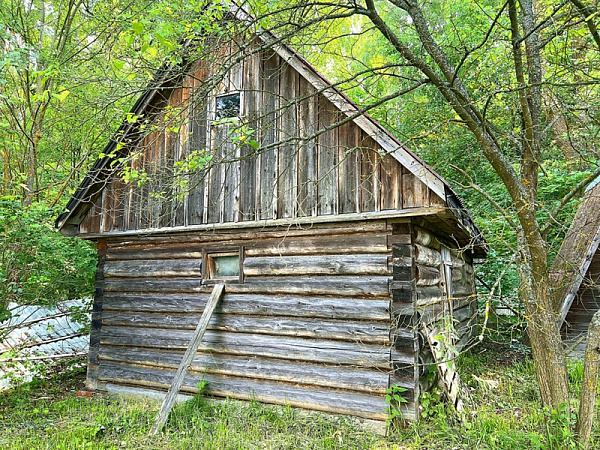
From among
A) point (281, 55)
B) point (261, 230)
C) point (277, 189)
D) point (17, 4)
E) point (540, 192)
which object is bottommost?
point (261, 230)

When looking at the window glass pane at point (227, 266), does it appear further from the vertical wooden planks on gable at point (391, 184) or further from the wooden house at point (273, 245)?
the vertical wooden planks on gable at point (391, 184)

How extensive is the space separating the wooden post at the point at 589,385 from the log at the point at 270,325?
2221 millimetres

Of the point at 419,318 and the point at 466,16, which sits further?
the point at 466,16

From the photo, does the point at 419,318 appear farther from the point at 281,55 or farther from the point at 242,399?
the point at 281,55

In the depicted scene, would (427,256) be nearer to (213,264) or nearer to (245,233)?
(245,233)

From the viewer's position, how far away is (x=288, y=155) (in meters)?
6.64

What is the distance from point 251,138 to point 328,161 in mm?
1534

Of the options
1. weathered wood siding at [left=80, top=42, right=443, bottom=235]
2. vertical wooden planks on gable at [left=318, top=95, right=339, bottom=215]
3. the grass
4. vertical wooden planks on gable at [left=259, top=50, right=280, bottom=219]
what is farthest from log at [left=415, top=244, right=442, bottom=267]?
vertical wooden planks on gable at [left=259, top=50, right=280, bottom=219]

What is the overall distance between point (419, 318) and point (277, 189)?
284cm

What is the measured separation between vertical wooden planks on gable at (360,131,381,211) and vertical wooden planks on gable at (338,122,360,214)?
0.25 feet

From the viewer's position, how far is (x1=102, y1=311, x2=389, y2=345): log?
19.1 feet

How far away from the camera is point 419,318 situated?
5824mm

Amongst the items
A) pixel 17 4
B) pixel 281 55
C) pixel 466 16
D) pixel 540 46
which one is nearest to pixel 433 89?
pixel 466 16

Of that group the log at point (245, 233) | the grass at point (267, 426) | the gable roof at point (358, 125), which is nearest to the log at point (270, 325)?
the grass at point (267, 426)
